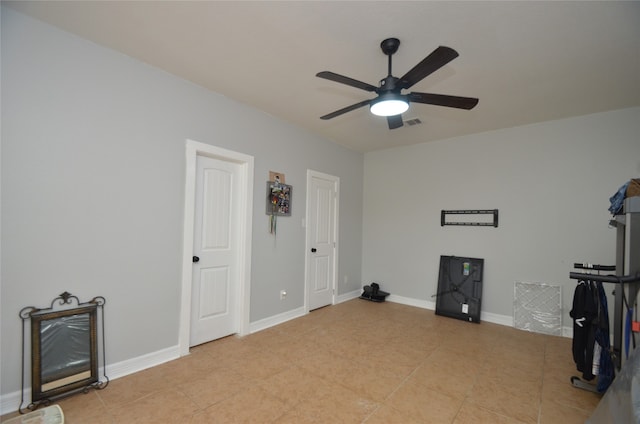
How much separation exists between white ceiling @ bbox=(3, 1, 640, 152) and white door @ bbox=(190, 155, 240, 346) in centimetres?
98

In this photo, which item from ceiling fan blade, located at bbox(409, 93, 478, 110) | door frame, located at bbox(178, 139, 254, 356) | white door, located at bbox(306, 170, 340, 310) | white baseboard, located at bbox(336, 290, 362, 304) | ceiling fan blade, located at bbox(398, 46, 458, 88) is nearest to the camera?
ceiling fan blade, located at bbox(398, 46, 458, 88)

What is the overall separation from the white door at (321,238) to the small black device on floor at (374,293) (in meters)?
0.71

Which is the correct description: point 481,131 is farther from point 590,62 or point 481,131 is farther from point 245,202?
point 245,202

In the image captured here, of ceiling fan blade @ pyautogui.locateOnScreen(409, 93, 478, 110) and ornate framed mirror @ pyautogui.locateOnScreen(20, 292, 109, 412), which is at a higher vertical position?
ceiling fan blade @ pyautogui.locateOnScreen(409, 93, 478, 110)

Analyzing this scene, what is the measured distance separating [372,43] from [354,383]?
9.36 feet

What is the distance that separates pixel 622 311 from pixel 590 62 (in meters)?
2.09

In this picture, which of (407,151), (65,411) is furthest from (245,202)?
(407,151)

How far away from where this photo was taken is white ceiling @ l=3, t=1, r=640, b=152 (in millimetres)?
1991

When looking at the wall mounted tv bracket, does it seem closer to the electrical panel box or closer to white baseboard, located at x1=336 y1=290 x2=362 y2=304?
the electrical panel box

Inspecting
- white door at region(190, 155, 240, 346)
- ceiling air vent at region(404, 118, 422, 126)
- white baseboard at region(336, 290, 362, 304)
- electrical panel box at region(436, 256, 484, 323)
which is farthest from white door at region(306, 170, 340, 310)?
electrical panel box at region(436, 256, 484, 323)

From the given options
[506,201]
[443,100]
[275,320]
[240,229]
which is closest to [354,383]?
[275,320]

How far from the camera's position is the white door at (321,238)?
448 cm

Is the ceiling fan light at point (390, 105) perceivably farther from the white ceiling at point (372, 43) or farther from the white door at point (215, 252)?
the white door at point (215, 252)

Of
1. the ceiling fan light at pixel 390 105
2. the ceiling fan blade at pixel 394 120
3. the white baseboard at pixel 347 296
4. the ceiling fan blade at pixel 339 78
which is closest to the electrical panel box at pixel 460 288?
the white baseboard at pixel 347 296
